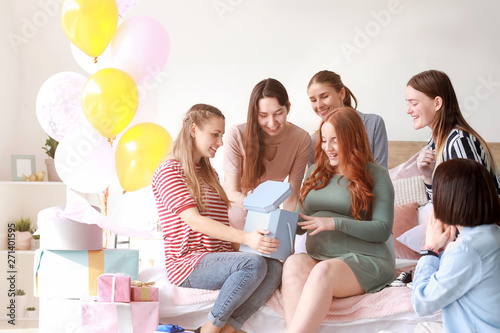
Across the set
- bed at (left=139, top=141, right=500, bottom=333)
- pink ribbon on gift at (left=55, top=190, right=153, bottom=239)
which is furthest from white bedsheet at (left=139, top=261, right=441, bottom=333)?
pink ribbon on gift at (left=55, top=190, right=153, bottom=239)

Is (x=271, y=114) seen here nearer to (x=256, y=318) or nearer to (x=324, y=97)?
(x=324, y=97)

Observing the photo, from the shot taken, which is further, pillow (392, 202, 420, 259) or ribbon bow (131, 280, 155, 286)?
pillow (392, 202, 420, 259)

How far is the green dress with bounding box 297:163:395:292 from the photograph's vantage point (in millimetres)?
1968

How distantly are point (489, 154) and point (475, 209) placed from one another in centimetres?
71

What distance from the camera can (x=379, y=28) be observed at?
3531mm

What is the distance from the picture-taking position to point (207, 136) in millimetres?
2152

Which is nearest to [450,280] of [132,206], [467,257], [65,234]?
[467,257]

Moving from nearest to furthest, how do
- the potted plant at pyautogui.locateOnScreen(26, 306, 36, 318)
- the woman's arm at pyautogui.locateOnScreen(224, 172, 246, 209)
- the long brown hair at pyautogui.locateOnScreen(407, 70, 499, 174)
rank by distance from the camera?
the long brown hair at pyautogui.locateOnScreen(407, 70, 499, 174)
the woman's arm at pyautogui.locateOnScreen(224, 172, 246, 209)
the potted plant at pyautogui.locateOnScreen(26, 306, 36, 318)

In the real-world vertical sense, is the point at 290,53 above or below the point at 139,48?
above

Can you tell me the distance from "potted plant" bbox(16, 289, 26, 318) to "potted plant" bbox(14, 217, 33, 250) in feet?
0.95

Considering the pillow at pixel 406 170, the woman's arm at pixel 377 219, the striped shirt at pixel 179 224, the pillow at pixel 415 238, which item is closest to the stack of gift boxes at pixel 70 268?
the striped shirt at pixel 179 224

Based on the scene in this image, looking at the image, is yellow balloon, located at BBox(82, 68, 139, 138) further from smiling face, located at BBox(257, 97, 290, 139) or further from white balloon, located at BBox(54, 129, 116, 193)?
smiling face, located at BBox(257, 97, 290, 139)

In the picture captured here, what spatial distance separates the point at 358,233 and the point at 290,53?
1.97 meters

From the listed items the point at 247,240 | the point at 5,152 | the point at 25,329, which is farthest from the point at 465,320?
the point at 5,152
